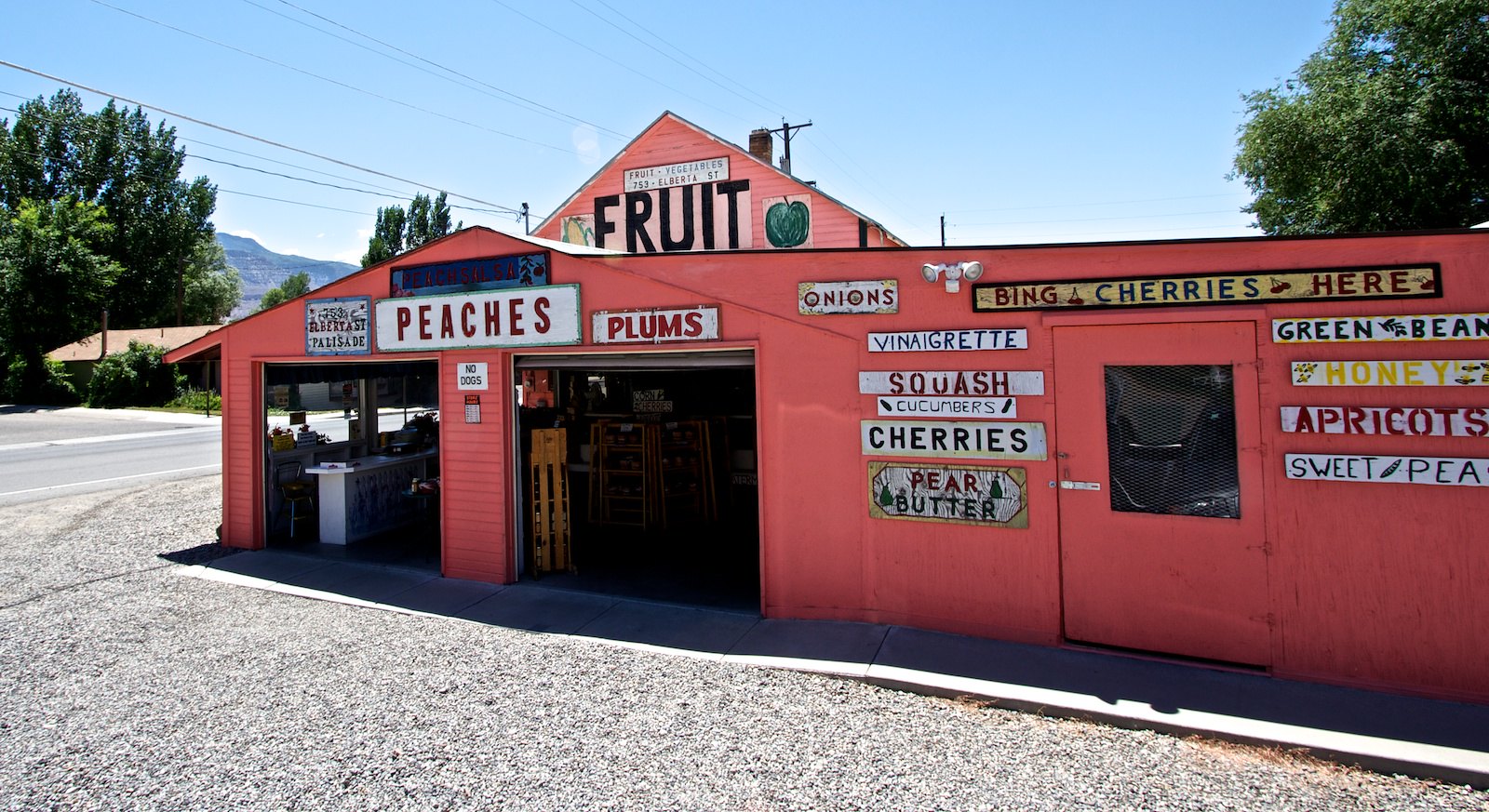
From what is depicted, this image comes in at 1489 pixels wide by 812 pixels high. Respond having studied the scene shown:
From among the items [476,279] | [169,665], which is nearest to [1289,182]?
[476,279]

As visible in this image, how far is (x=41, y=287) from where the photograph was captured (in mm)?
36750

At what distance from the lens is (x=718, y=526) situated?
10.6m

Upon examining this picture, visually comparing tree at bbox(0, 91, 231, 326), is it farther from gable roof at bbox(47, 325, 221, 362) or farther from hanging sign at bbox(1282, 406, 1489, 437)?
hanging sign at bbox(1282, 406, 1489, 437)

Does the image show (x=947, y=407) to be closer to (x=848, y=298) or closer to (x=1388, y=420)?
(x=848, y=298)

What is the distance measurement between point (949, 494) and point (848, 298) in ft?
6.09

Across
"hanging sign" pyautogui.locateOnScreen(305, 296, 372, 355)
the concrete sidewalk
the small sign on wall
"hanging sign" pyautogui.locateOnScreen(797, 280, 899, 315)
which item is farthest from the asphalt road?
"hanging sign" pyautogui.locateOnScreen(797, 280, 899, 315)

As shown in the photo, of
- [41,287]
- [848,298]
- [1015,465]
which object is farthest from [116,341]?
[1015,465]

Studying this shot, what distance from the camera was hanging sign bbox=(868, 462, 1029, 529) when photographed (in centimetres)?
586

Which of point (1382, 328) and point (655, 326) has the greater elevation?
point (655, 326)

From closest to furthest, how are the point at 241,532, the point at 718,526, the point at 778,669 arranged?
1. the point at 778,669
2. the point at 241,532
3. the point at 718,526

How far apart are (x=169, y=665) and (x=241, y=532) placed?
14.0 ft

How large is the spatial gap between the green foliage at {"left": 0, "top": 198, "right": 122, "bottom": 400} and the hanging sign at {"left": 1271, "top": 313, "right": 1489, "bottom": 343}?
164 ft

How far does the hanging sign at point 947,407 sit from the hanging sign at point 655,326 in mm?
1734

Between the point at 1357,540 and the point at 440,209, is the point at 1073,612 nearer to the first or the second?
the point at 1357,540
